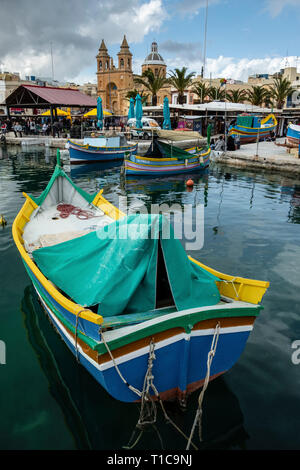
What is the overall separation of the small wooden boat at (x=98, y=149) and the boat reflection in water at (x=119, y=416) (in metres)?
22.8

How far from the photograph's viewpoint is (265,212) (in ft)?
46.8

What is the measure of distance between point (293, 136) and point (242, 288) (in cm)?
2578

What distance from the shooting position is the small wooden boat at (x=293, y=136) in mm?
25781

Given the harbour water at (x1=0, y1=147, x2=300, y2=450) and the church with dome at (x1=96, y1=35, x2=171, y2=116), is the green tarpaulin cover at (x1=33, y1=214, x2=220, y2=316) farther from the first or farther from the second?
the church with dome at (x1=96, y1=35, x2=171, y2=116)

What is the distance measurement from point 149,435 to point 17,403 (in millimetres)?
2068

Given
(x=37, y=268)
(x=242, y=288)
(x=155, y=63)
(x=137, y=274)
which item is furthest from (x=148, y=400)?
(x=155, y=63)

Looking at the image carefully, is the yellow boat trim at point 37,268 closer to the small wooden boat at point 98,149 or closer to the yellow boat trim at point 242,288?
the yellow boat trim at point 242,288

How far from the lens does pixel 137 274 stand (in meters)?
4.51

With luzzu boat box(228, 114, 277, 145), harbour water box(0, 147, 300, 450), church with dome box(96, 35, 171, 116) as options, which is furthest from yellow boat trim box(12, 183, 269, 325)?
church with dome box(96, 35, 171, 116)

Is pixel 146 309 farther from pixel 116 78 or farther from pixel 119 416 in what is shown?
pixel 116 78

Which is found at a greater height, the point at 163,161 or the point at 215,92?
the point at 215,92

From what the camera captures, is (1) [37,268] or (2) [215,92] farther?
(2) [215,92]

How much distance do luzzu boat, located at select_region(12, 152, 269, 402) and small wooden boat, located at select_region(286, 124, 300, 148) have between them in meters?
25.0

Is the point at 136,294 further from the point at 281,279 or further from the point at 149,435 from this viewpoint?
the point at 281,279
